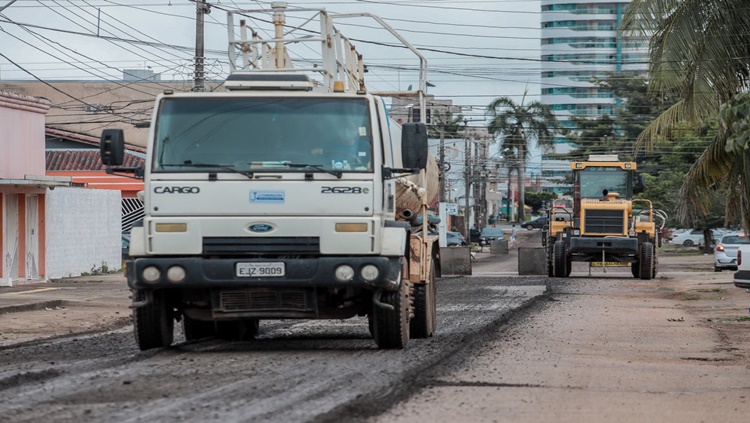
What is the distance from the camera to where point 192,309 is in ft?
43.8

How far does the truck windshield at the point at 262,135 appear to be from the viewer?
41.5 ft

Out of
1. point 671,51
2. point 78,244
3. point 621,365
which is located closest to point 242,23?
point 621,365

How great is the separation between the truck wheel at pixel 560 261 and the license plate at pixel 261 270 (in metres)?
25.7

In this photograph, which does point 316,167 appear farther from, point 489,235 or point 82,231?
point 489,235

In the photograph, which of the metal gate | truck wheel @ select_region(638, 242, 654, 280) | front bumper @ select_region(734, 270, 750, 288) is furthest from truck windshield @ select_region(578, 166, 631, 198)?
the metal gate

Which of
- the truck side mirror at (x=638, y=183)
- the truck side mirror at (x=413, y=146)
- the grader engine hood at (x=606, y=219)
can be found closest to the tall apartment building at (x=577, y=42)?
the truck side mirror at (x=638, y=183)

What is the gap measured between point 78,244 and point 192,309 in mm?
24384

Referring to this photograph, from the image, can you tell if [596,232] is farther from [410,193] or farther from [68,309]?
[410,193]

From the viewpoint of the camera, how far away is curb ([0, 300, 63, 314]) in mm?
21320

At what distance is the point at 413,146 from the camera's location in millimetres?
12938

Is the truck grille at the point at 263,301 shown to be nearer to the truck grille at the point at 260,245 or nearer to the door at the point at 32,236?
the truck grille at the point at 260,245

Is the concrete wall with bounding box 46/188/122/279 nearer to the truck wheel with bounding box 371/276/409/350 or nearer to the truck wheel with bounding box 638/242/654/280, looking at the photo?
the truck wheel with bounding box 638/242/654/280

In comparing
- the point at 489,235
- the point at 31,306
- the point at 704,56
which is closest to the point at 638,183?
the point at 704,56

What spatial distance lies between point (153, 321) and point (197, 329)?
1.94 m
